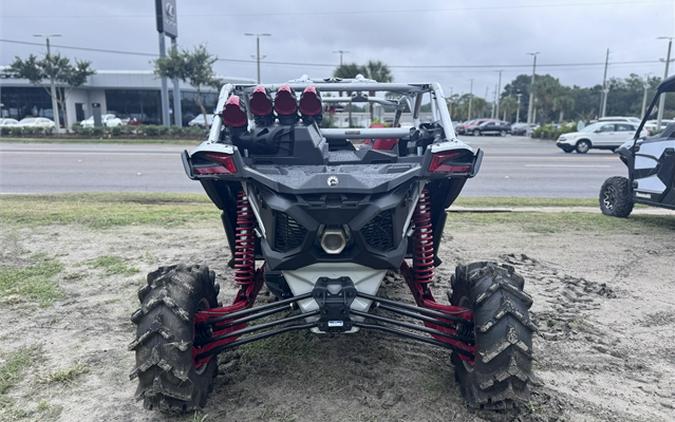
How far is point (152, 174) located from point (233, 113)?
39.7 ft

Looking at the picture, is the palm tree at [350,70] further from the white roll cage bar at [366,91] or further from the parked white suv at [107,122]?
the white roll cage bar at [366,91]

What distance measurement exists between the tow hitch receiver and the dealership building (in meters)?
51.6

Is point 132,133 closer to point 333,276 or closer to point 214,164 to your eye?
point 214,164

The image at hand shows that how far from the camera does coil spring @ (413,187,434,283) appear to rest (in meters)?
3.51

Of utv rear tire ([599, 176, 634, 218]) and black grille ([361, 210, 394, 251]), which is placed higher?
black grille ([361, 210, 394, 251])

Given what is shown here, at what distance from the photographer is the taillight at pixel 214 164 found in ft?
9.69

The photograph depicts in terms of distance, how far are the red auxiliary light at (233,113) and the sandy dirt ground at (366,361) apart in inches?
61.1

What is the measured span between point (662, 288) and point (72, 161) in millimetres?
17247

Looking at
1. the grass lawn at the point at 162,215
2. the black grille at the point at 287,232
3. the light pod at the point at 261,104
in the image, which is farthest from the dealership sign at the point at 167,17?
the black grille at the point at 287,232

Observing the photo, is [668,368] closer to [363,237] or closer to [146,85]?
[363,237]

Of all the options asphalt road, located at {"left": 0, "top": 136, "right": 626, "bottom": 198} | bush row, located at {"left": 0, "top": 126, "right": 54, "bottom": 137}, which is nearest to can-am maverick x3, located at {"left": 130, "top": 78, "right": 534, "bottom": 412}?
asphalt road, located at {"left": 0, "top": 136, "right": 626, "bottom": 198}

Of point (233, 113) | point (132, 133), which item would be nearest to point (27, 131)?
point (132, 133)

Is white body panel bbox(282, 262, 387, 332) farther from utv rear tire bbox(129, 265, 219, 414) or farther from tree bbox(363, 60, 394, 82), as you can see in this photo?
tree bbox(363, 60, 394, 82)

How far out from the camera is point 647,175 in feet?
26.0
